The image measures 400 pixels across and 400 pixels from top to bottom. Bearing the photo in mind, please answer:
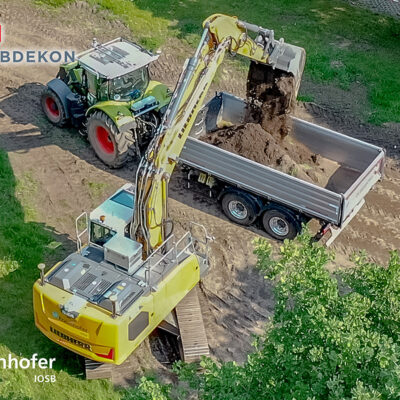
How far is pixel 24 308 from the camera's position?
14.7 metres

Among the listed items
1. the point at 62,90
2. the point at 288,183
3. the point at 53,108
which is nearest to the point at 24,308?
the point at 288,183

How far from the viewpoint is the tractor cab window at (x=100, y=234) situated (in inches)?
551

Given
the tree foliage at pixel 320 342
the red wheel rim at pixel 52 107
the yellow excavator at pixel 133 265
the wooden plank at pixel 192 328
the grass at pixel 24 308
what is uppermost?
the tree foliage at pixel 320 342

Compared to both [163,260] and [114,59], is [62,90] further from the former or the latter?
[163,260]

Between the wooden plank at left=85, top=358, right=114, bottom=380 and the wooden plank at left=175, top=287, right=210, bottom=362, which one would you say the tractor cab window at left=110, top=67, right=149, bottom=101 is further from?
the wooden plank at left=85, top=358, right=114, bottom=380

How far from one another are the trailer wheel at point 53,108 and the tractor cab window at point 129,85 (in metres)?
1.96

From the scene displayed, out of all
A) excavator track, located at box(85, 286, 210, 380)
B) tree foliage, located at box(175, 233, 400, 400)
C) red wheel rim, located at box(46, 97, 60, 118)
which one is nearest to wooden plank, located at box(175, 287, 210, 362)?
excavator track, located at box(85, 286, 210, 380)

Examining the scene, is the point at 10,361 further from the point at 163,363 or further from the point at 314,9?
the point at 314,9

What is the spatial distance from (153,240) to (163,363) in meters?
2.26

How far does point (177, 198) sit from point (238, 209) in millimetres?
1616

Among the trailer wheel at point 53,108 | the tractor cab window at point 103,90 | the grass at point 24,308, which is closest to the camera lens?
the grass at point 24,308

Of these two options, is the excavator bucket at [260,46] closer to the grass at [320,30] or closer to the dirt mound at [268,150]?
the dirt mound at [268,150]

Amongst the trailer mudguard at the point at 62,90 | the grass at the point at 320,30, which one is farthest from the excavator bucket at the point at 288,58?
the trailer mudguard at the point at 62,90

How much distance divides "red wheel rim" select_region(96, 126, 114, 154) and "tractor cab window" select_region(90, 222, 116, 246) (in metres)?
4.27
